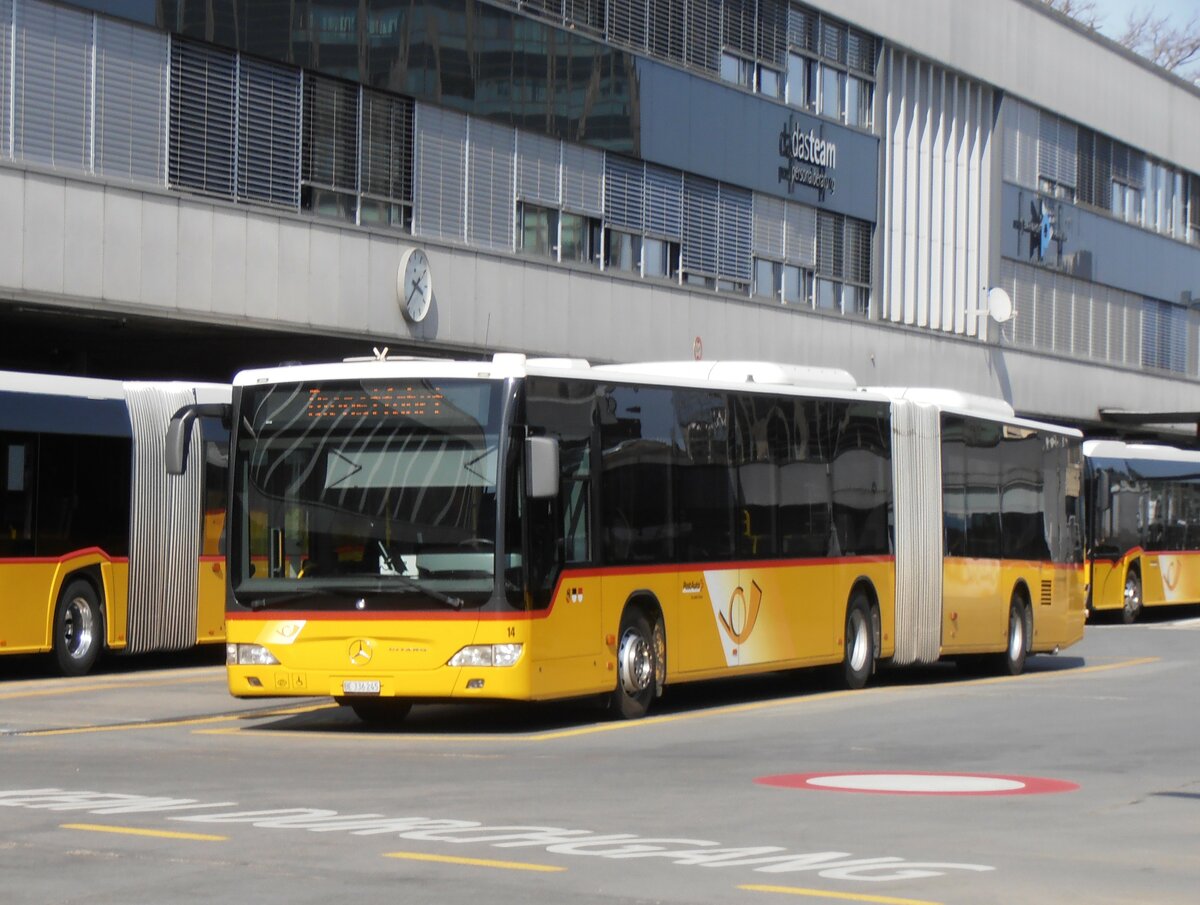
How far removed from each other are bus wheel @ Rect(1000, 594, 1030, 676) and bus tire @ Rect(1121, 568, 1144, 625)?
14310 millimetres

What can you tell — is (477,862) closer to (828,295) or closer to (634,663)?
(634,663)

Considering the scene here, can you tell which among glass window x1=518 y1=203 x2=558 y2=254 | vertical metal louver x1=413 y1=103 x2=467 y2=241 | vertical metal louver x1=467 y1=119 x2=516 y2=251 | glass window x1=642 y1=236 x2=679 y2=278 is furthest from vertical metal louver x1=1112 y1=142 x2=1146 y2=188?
vertical metal louver x1=413 y1=103 x2=467 y2=241

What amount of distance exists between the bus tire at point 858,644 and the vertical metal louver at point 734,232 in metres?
18.5

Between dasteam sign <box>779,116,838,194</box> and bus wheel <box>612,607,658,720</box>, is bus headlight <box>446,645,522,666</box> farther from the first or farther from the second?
dasteam sign <box>779,116,838,194</box>

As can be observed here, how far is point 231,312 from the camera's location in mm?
27812

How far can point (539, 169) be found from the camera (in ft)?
115

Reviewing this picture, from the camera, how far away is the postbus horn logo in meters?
19.4

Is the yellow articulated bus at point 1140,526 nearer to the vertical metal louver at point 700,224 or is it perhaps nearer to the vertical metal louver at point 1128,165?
the vertical metal louver at point 700,224

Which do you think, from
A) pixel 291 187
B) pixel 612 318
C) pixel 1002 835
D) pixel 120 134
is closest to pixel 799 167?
pixel 612 318

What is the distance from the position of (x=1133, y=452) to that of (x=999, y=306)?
29.8ft

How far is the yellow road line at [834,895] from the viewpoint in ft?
26.9

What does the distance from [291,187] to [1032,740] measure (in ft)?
53.5

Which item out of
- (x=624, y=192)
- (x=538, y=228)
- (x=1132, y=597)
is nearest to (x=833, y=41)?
(x=624, y=192)

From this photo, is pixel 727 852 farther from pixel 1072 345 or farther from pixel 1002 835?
pixel 1072 345
